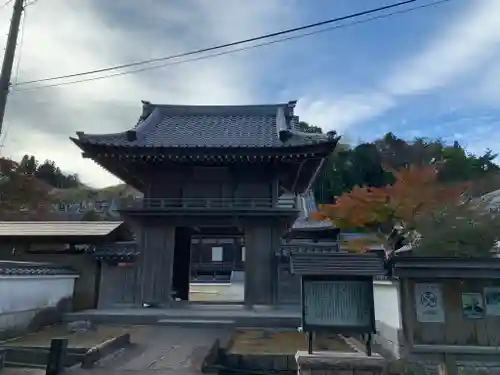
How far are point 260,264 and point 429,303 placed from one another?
715cm

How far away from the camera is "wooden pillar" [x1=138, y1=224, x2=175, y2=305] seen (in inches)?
573

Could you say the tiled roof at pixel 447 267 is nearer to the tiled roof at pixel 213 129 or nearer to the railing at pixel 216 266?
the tiled roof at pixel 213 129

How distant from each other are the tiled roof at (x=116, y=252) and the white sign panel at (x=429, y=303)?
9872 mm

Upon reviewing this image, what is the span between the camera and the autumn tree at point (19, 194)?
1425 inches

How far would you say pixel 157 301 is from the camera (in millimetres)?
14469

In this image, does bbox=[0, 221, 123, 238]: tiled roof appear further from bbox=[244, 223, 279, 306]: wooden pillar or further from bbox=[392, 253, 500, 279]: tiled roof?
bbox=[392, 253, 500, 279]: tiled roof

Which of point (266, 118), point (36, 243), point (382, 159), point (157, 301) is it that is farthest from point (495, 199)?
point (382, 159)

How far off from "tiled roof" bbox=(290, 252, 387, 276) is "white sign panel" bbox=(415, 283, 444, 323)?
239 cm

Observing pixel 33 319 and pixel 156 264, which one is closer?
pixel 33 319

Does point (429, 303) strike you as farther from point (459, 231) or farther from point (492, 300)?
point (459, 231)

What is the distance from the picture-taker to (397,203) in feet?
A: 58.4

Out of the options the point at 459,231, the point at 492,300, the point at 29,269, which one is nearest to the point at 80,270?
the point at 29,269

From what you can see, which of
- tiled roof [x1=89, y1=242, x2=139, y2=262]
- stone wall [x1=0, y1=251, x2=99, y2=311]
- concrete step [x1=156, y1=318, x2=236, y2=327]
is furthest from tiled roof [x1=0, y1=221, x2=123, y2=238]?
concrete step [x1=156, y1=318, x2=236, y2=327]

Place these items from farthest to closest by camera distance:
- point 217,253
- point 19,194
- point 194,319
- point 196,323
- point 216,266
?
1. point 217,253
2. point 216,266
3. point 19,194
4. point 194,319
5. point 196,323
